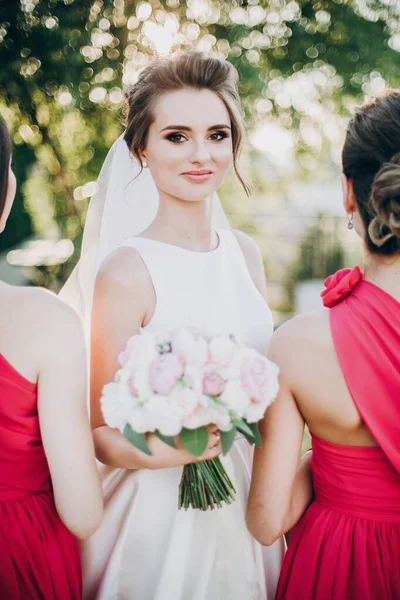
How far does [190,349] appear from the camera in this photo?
1676 millimetres

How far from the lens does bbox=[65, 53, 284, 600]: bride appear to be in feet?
7.82

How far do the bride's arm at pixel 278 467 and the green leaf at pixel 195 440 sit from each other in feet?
1.15

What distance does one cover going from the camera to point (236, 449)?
259cm

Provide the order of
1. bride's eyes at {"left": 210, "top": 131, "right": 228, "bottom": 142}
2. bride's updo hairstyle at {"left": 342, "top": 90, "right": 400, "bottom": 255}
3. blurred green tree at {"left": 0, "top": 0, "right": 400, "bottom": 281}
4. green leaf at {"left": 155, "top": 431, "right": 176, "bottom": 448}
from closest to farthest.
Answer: green leaf at {"left": 155, "top": 431, "right": 176, "bottom": 448}
bride's updo hairstyle at {"left": 342, "top": 90, "right": 400, "bottom": 255}
bride's eyes at {"left": 210, "top": 131, "right": 228, "bottom": 142}
blurred green tree at {"left": 0, "top": 0, "right": 400, "bottom": 281}

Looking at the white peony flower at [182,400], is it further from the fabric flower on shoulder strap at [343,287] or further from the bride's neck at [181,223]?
the bride's neck at [181,223]

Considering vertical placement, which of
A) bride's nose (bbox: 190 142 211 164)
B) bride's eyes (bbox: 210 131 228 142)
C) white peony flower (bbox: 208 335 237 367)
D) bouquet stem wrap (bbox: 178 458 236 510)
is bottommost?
bouquet stem wrap (bbox: 178 458 236 510)

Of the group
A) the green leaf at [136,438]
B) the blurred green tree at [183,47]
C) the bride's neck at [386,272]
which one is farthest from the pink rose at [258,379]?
the blurred green tree at [183,47]

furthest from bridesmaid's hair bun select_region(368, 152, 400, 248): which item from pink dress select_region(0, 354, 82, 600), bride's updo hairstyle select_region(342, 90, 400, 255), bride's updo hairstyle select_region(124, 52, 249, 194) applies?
pink dress select_region(0, 354, 82, 600)

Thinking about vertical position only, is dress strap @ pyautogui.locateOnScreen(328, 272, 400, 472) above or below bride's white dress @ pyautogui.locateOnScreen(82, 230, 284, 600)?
above

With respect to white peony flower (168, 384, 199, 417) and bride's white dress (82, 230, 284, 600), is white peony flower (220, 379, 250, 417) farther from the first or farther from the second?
bride's white dress (82, 230, 284, 600)

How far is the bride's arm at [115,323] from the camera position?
219 cm

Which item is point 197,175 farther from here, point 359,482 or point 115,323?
point 359,482

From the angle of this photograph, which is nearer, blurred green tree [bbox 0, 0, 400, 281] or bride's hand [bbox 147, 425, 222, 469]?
bride's hand [bbox 147, 425, 222, 469]

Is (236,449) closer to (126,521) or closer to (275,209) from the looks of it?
(126,521)
